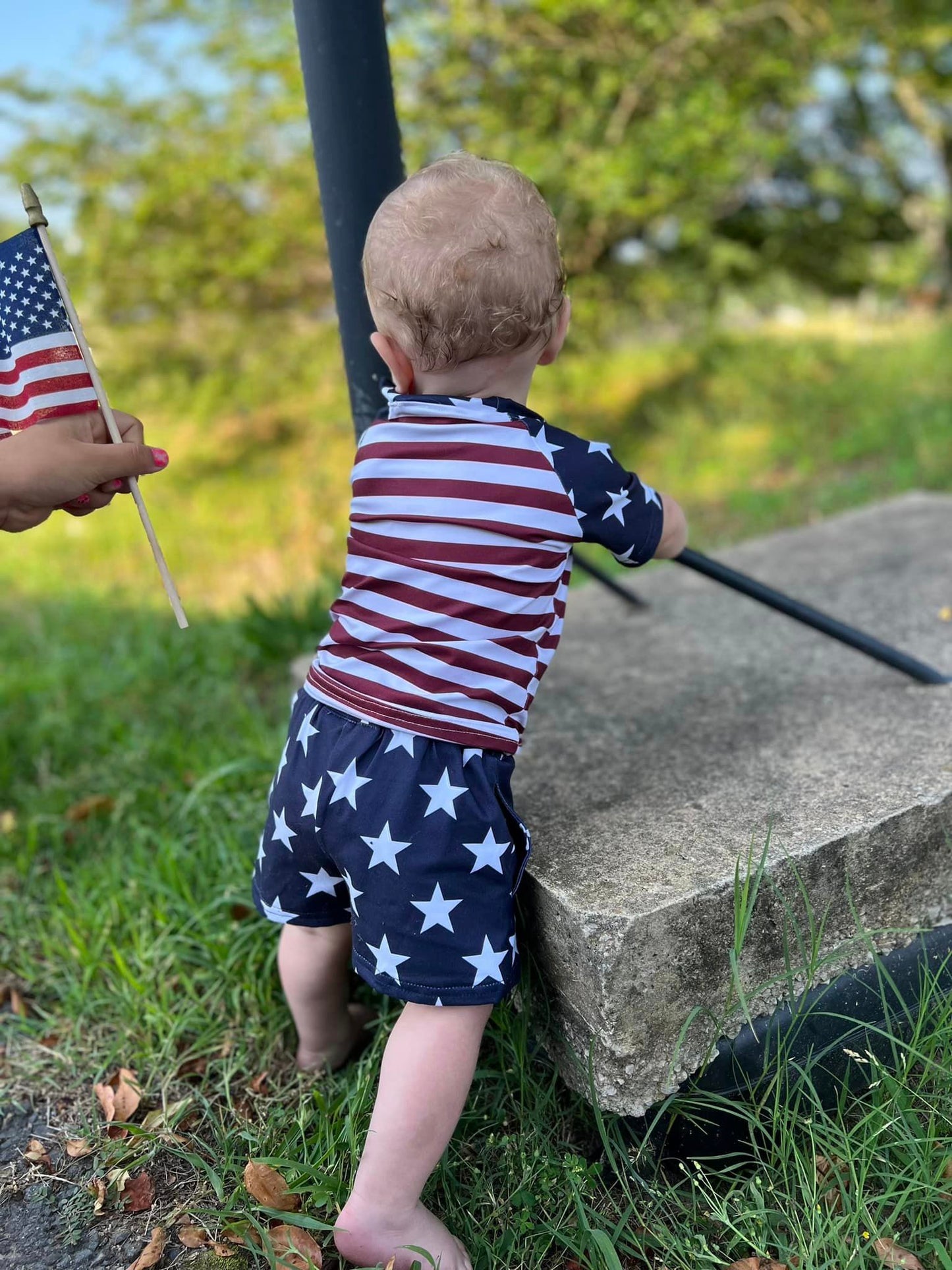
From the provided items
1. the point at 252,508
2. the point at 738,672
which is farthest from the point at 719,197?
the point at 738,672

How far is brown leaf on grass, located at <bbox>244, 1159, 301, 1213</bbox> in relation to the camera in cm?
136

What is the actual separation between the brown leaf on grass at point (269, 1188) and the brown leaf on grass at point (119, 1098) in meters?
0.23

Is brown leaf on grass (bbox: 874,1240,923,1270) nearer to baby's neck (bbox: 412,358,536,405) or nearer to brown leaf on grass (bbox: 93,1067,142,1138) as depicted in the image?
brown leaf on grass (bbox: 93,1067,142,1138)

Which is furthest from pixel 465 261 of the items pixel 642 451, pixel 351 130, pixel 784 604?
pixel 642 451

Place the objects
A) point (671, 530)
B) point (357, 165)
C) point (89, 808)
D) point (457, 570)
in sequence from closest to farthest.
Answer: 1. point (457, 570)
2. point (671, 530)
3. point (357, 165)
4. point (89, 808)

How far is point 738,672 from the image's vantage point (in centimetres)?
206

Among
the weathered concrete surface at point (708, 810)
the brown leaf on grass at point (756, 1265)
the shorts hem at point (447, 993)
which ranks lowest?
the brown leaf on grass at point (756, 1265)

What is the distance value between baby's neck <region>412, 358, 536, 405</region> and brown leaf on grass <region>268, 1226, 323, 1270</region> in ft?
3.46

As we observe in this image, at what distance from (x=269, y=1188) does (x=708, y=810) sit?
772 mm

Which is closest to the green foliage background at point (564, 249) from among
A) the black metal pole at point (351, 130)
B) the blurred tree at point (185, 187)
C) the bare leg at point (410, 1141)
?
the blurred tree at point (185, 187)

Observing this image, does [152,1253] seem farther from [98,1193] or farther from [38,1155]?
[38,1155]

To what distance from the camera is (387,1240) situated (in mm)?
1232

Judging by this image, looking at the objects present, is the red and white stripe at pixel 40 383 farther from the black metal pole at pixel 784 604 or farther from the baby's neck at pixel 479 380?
the black metal pole at pixel 784 604

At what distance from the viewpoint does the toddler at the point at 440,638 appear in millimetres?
1251
